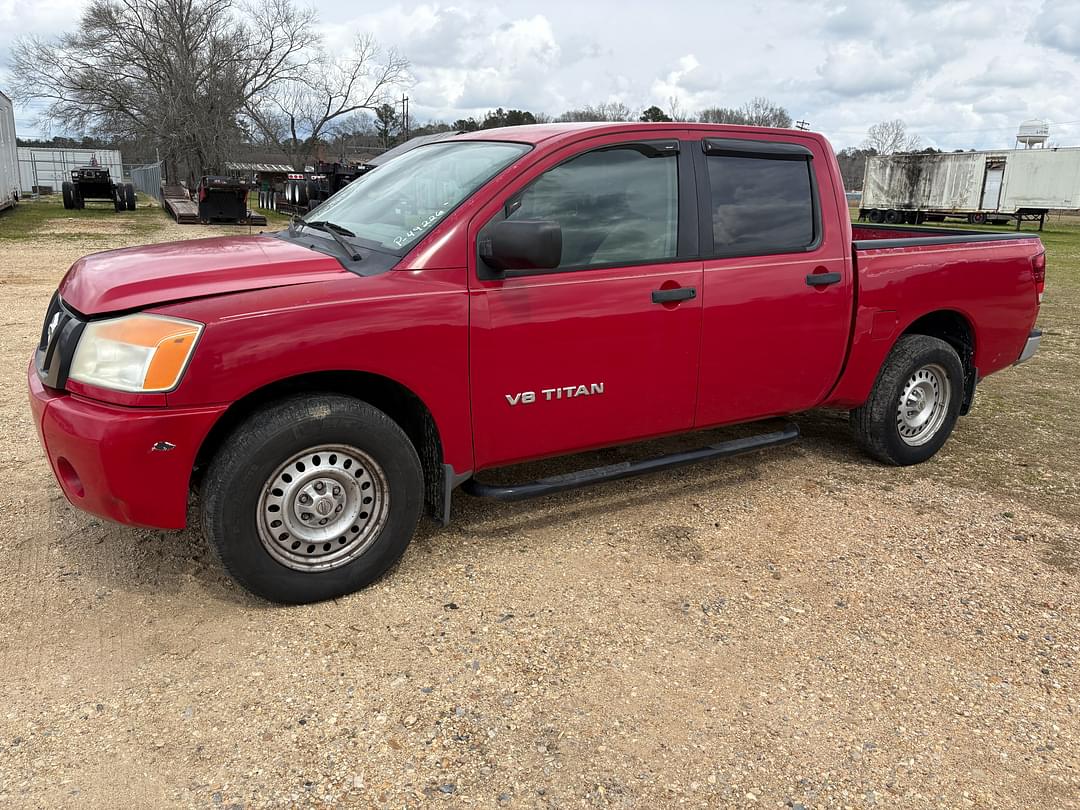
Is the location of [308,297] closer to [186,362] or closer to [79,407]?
[186,362]

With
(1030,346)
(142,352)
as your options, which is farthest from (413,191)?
(1030,346)

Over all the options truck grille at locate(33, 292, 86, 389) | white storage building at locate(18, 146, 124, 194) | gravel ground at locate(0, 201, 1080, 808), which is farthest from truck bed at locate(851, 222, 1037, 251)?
white storage building at locate(18, 146, 124, 194)

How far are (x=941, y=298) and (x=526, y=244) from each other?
9.58 feet

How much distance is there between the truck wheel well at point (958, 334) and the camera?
511 cm

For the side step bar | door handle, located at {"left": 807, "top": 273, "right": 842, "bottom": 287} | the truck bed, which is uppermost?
the truck bed

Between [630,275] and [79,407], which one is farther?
[630,275]

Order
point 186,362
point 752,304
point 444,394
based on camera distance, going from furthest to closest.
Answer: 1. point 752,304
2. point 444,394
3. point 186,362

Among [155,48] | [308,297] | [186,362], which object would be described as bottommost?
[186,362]

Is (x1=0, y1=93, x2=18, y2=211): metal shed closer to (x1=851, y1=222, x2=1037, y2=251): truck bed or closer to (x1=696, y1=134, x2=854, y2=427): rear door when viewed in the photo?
(x1=851, y1=222, x2=1037, y2=251): truck bed

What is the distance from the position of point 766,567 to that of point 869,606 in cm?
48

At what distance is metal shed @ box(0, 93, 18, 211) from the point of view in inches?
1091

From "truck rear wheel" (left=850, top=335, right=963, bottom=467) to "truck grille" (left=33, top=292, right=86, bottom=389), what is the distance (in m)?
4.08

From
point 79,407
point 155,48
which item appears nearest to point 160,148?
point 155,48

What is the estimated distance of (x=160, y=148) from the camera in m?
41.4
